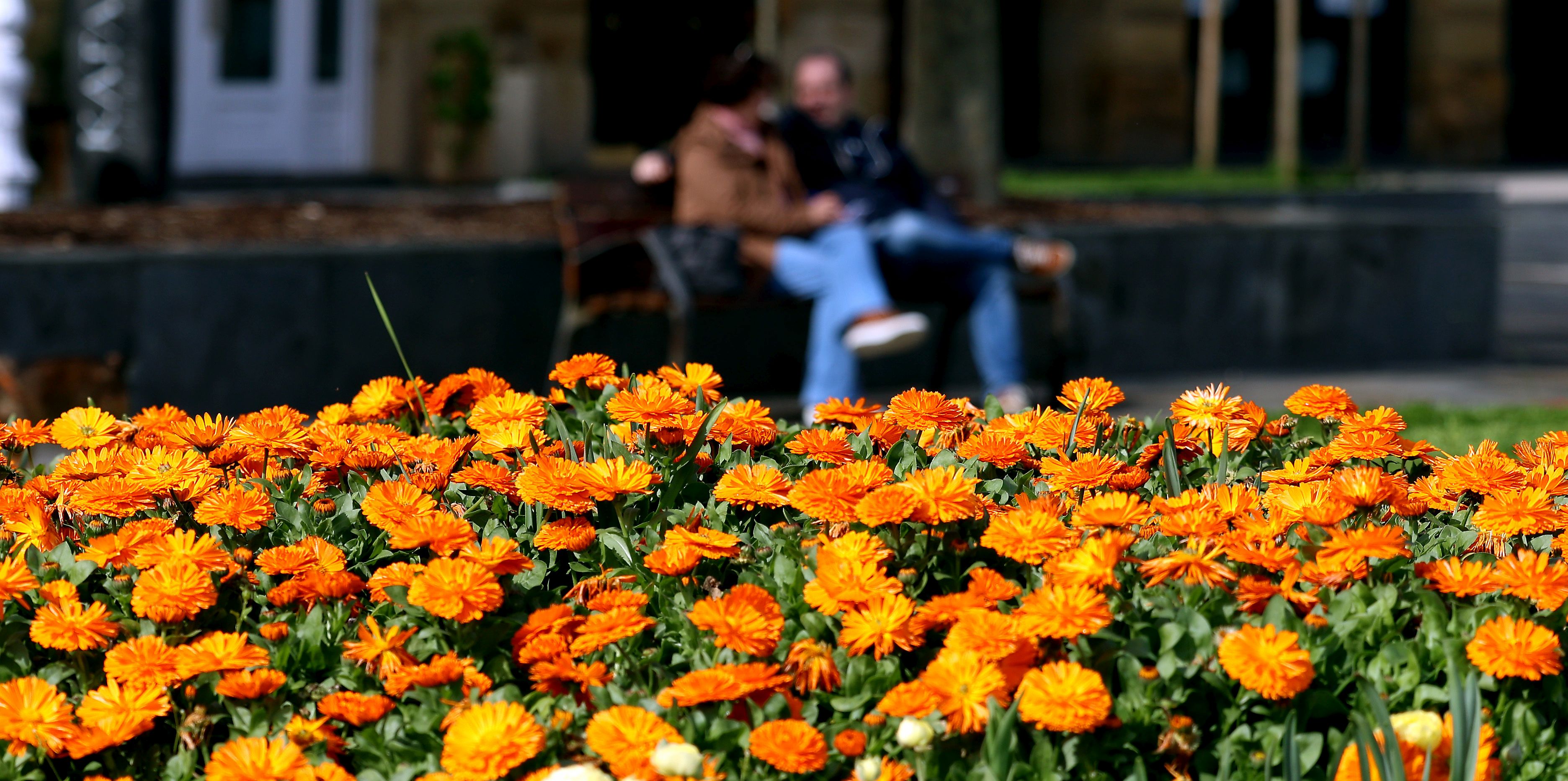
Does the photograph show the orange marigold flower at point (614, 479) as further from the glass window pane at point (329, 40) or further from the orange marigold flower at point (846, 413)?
the glass window pane at point (329, 40)

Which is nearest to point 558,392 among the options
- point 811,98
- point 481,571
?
point 481,571

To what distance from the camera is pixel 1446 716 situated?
5.69ft

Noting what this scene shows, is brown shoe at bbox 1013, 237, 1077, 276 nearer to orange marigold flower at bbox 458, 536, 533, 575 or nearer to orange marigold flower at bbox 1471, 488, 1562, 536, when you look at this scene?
orange marigold flower at bbox 1471, 488, 1562, 536

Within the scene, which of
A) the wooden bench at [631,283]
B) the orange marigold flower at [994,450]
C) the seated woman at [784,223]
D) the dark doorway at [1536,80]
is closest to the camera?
the orange marigold flower at [994,450]

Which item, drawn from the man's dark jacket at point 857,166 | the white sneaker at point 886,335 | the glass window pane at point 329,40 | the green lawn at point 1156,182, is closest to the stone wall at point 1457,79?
the green lawn at point 1156,182

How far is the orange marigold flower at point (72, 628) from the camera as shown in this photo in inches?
67.2

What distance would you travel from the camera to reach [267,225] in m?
7.28

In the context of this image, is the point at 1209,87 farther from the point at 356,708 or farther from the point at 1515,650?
the point at 356,708

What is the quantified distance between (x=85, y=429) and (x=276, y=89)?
17.0 meters

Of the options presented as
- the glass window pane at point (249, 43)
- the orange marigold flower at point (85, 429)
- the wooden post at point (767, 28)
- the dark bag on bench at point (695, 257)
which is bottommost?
the orange marigold flower at point (85, 429)

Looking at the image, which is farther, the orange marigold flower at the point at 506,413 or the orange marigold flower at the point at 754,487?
the orange marigold flower at the point at 506,413

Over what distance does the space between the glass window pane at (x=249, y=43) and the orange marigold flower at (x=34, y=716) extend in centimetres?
1761

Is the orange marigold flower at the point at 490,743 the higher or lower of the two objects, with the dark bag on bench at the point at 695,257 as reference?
lower

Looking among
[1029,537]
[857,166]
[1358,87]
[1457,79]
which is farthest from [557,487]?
[1457,79]
